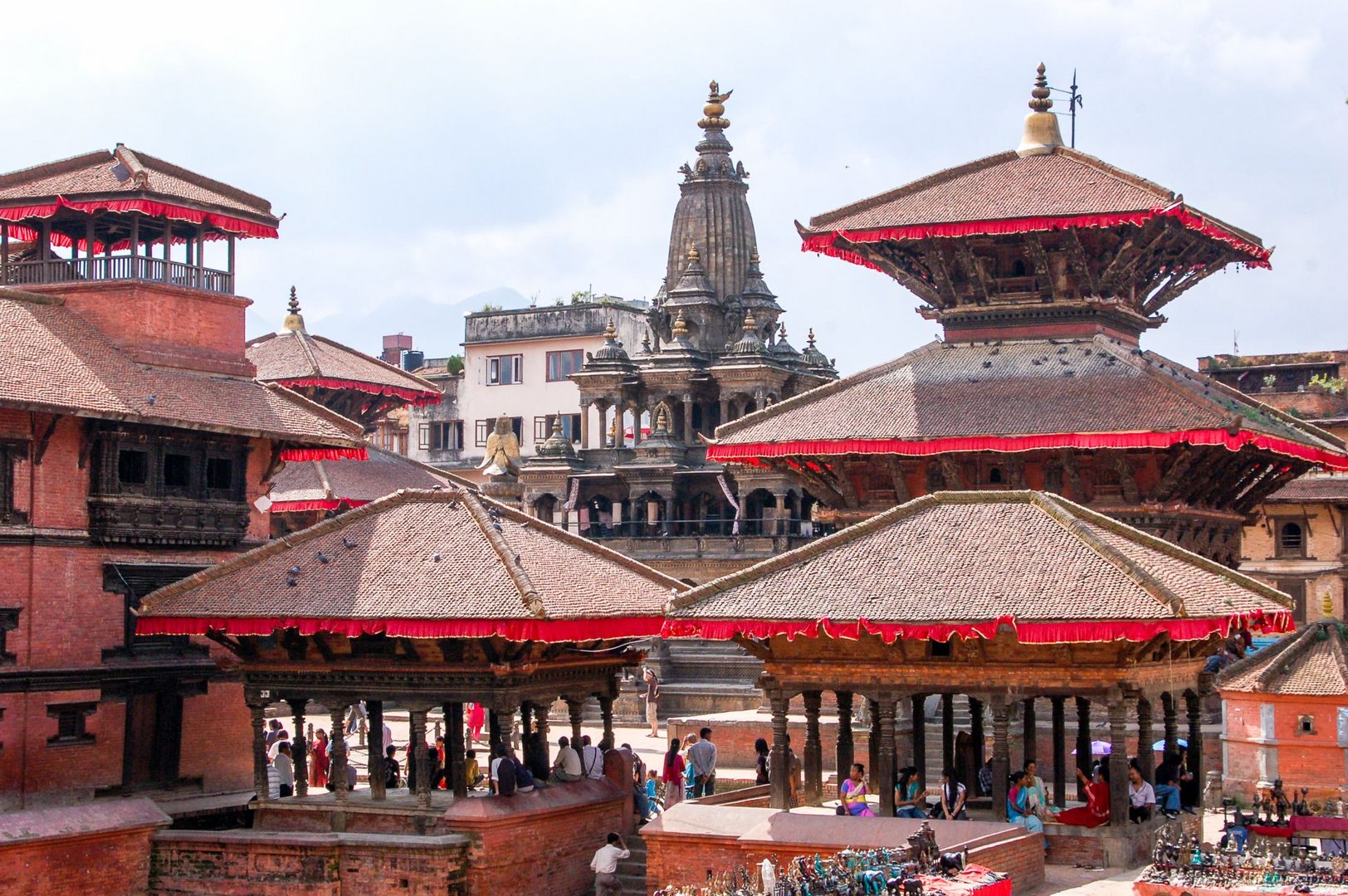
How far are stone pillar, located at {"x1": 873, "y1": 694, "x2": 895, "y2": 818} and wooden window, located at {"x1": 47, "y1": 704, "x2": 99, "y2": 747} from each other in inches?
407

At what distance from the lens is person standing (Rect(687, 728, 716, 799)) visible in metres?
26.5

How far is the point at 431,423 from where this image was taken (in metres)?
73.9

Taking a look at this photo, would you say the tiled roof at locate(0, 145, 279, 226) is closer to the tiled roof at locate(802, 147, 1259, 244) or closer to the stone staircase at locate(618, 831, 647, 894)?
the tiled roof at locate(802, 147, 1259, 244)

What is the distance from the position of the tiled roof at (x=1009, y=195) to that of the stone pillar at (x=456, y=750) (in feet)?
40.3

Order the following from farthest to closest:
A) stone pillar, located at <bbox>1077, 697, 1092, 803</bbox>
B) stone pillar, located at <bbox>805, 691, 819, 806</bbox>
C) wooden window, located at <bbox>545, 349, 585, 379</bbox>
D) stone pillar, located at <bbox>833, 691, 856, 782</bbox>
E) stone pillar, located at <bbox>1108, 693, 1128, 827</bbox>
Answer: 1. wooden window, located at <bbox>545, 349, 585, 379</bbox>
2. stone pillar, located at <bbox>1077, 697, 1092, 803</bbox>
3. stone pillar, located at <bbox>833, 691, 856, 782</bbox>
4. stone pillar, located at <bbox>805, 691, 819, 806</bbox>
5. stone pillar, located at <bbox>1108, 693, 1128, 827</bbox>

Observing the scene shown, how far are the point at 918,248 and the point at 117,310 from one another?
13.5 m

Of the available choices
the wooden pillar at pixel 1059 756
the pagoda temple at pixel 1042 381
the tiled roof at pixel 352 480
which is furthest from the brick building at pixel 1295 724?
the tiled roof at pixel 352 480

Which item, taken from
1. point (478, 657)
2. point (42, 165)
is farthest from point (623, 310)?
point (478, 657)

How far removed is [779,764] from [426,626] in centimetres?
445

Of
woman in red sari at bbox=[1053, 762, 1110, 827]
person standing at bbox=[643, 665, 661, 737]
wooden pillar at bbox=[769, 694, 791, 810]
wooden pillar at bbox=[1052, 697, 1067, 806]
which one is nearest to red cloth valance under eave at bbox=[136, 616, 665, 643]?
wooden pillar at bbox=[769, 694, 791, 810]

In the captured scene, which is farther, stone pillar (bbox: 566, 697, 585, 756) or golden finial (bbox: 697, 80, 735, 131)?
golden finial (bbox: 697, 80, 735, 131)

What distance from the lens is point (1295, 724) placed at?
1201 inches

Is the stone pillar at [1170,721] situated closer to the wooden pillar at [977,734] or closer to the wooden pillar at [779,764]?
the wooden pillar at [977,734]

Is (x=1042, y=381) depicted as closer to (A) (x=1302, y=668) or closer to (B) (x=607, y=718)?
(A) (x=1302, y=668)
